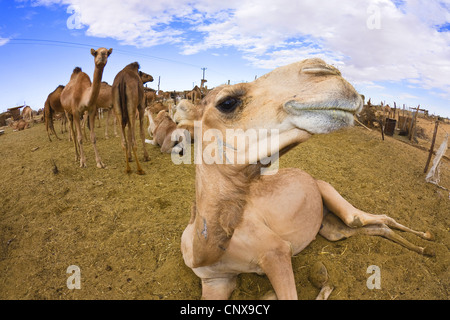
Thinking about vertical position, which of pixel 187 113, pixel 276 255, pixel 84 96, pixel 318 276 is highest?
pixel 187 113

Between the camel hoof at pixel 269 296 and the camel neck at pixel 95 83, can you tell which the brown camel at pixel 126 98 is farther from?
the camel hoof at pixel 269 296

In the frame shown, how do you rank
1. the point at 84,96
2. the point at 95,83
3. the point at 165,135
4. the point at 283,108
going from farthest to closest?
the point at 165,135
the point at 84,96
the point at 95,83
the point at 283,108

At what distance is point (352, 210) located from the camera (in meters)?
3.18

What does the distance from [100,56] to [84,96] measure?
1.43m

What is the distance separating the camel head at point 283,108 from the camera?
140 cm

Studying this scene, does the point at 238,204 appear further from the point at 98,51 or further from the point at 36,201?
the point at 98,51

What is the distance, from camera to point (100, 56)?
6.86 meters

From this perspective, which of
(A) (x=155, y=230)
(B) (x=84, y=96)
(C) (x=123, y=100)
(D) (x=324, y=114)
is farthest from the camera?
(B) (x=84, y=96)

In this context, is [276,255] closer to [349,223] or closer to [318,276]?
[318,276]

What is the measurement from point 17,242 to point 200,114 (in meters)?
4.28

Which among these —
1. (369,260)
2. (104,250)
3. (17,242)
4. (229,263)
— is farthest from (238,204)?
(17,242)

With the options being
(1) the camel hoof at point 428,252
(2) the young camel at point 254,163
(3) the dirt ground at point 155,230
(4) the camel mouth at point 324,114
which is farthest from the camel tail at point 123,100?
(1) the camel hoof at point 428,252

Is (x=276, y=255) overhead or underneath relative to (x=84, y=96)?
underneath

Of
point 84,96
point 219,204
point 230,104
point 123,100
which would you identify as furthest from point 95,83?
point 219,204
